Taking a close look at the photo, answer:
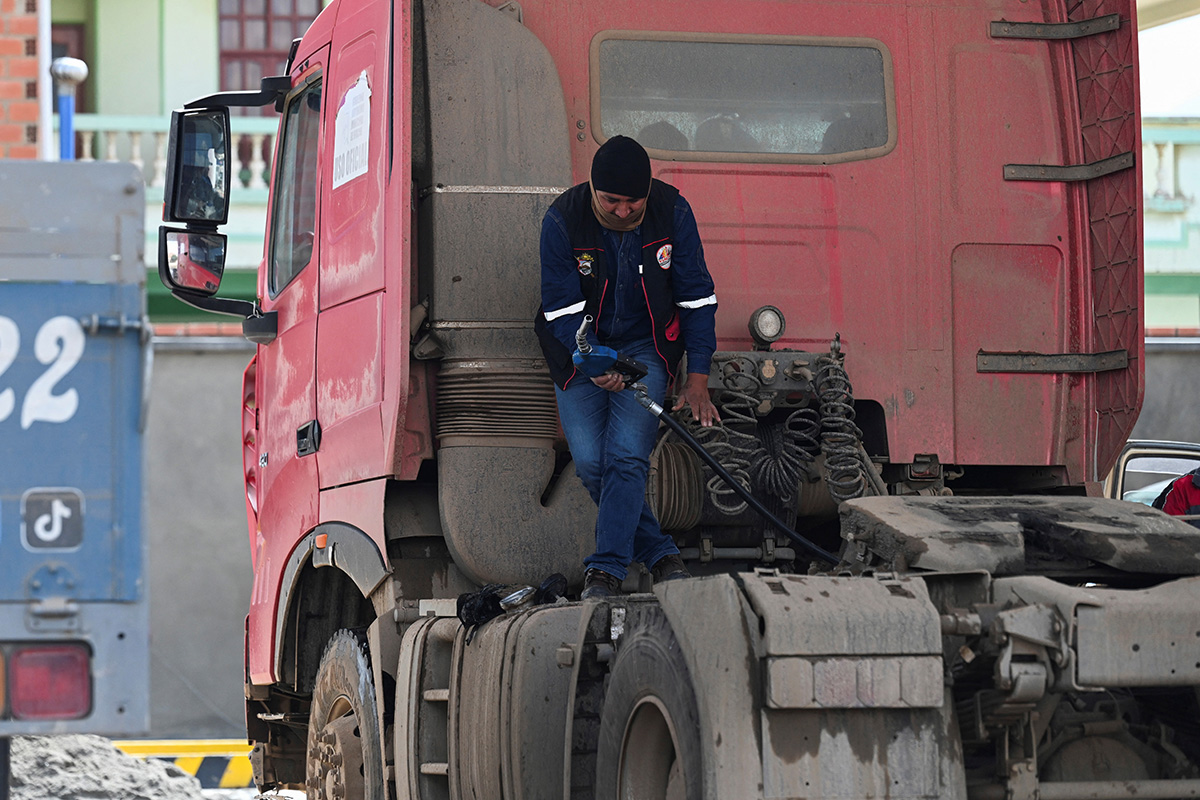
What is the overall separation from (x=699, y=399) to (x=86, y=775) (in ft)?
18.5

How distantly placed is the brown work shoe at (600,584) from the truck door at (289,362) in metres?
1.53

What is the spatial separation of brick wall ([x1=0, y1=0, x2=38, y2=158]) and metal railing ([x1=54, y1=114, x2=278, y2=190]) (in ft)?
16.8

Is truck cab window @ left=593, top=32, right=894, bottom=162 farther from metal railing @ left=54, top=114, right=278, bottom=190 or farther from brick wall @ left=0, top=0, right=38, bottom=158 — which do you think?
metal railing @ left=54, top=114, right=278, bottom=190

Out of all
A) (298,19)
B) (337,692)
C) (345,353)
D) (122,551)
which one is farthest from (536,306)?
(298,19)

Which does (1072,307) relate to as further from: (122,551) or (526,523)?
(122,551)

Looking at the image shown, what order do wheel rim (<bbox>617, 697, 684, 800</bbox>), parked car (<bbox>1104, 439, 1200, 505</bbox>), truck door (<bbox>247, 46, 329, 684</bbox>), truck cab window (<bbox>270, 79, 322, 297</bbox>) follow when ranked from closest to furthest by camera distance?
wheel rim (<bbox>617, 697, 684, 800</bbox>) < truck door (<bbox>247, 46, 329, 684</bbox>) < truck cab window (<bbox>270, 79, 322, 297</bbox>) < parked car (<bbox>1104, 439, 1200, 505</bbox>)

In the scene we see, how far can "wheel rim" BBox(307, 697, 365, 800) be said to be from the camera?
19.2 feet

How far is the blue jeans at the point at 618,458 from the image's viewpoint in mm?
5137

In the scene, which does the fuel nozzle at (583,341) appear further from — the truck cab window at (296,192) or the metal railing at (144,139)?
the metal railing at (144,139)

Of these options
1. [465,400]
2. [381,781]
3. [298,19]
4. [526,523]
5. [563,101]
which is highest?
[298,19]

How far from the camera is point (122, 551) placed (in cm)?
361

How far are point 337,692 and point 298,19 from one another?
49.5ft

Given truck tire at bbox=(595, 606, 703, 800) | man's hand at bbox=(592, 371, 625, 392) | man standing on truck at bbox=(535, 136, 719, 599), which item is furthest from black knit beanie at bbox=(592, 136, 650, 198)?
truck tire at bbox=(595, 606, 703, 800)

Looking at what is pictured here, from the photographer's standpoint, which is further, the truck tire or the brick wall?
the brick wall
